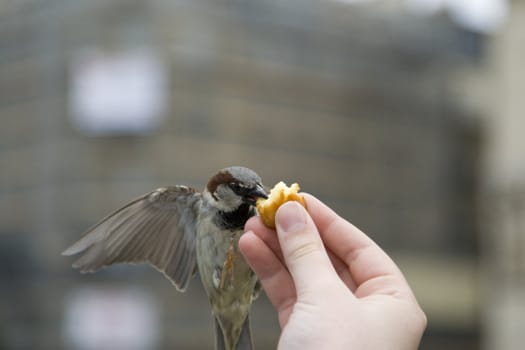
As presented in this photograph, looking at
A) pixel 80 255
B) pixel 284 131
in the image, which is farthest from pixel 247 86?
pixel 80 255

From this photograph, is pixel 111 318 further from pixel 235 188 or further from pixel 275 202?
pixel 275 202

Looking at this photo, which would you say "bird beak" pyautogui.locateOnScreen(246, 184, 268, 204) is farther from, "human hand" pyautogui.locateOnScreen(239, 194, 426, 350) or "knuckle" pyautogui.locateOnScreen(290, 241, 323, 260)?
"knuckle" pyautogui.locateOnScreen(290, 241, 323, 260)

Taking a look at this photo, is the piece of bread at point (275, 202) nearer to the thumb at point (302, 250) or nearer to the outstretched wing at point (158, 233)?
the thumb at point (302, 250)

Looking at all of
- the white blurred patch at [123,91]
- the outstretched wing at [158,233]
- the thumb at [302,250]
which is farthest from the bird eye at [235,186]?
the white blurred patch at [123,91]

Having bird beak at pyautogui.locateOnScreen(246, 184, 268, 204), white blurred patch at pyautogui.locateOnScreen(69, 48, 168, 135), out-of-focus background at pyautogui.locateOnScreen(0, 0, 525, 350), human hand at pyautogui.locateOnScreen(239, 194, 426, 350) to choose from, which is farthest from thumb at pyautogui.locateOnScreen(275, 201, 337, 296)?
white blurred patch at pyautogui.locateOnScreen(69, 48, 168, 135)

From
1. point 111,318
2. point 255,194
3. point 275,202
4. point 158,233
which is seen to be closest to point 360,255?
point 275,202
